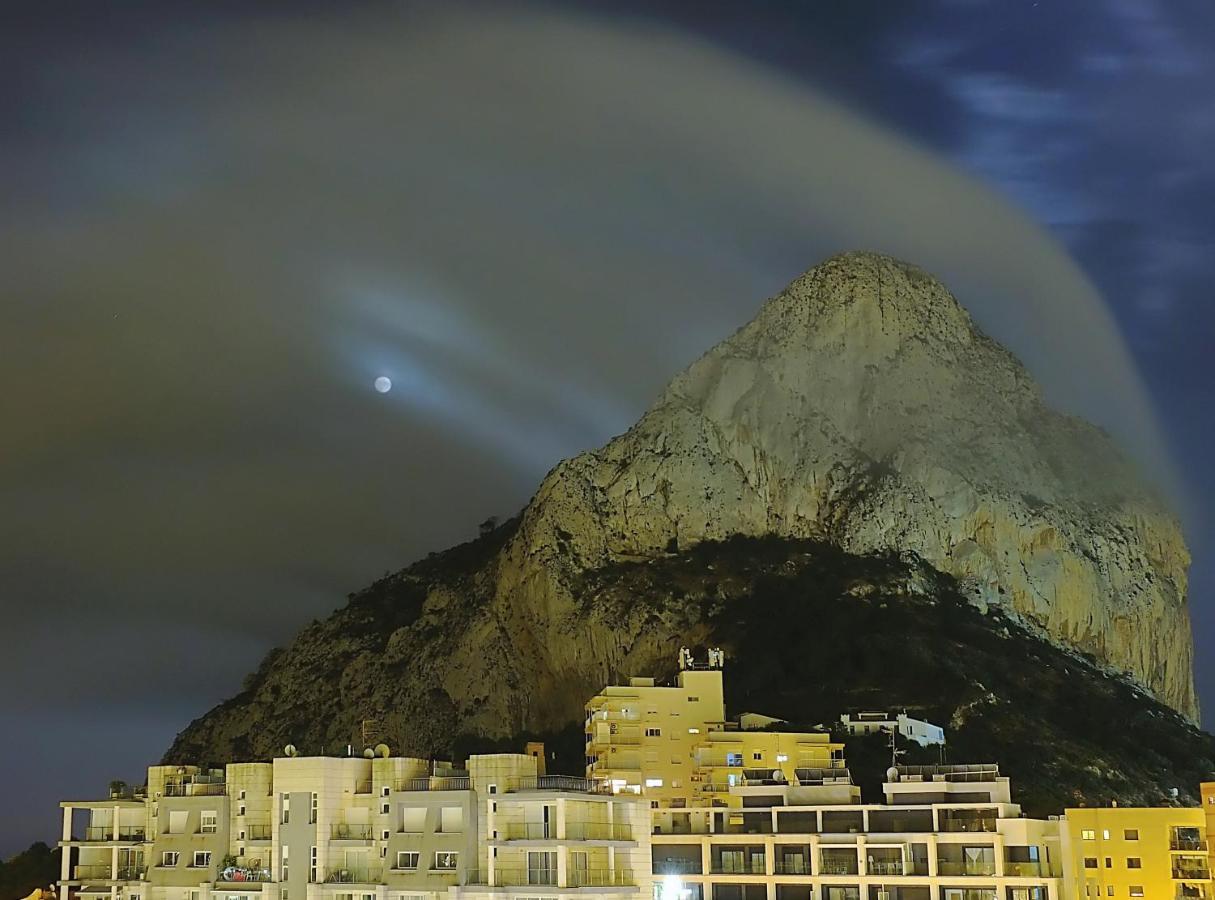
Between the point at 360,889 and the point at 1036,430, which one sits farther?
the point at 1036,430

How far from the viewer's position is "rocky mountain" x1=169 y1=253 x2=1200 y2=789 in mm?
139625

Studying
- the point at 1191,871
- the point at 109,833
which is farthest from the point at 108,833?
the point at 1191,871

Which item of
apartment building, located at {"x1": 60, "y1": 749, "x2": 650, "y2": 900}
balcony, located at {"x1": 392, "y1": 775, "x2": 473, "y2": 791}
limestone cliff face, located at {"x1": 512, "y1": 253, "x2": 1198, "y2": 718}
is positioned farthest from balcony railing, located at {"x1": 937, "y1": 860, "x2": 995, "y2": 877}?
limestone cliff face, located at {"x1": 512, "y1": 253, "x2": 1198, "y2": 718}

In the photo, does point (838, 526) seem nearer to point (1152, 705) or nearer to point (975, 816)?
point (1152, 705)

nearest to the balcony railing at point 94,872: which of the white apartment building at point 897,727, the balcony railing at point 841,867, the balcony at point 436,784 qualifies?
the balcony at point 436,784

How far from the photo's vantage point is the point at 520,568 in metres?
147

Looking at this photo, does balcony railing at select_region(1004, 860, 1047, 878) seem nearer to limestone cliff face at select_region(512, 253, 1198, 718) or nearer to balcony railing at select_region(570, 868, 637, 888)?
balcony railing at select_region(570, 868, 637, 888)

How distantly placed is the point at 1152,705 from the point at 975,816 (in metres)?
63.0

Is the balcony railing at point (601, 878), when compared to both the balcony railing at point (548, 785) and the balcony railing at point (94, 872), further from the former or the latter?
the balcony railing at point (94, 872)

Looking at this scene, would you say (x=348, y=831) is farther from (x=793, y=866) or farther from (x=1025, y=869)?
(x=1025, y=869)

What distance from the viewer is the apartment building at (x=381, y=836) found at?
6356 centimetres

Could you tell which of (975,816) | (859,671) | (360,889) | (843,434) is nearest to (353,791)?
(360,889)

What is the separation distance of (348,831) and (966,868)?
29.1m

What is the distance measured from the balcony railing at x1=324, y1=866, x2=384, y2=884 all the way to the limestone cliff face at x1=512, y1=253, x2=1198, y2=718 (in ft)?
255
